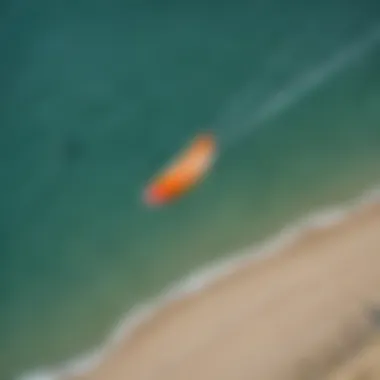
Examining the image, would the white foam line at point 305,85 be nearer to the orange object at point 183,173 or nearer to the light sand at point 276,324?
the orange object at point 183,173

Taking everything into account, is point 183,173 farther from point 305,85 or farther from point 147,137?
point 305,85

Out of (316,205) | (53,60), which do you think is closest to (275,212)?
(316,205)

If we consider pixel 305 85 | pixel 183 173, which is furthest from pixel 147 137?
pixel 305 85

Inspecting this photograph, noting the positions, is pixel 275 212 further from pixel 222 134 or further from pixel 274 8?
pixel 274 8

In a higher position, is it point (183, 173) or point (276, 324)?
point (183, 173)

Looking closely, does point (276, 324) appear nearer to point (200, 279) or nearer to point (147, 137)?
point (200, 279)

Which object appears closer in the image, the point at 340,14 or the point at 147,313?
the point at 147,313
